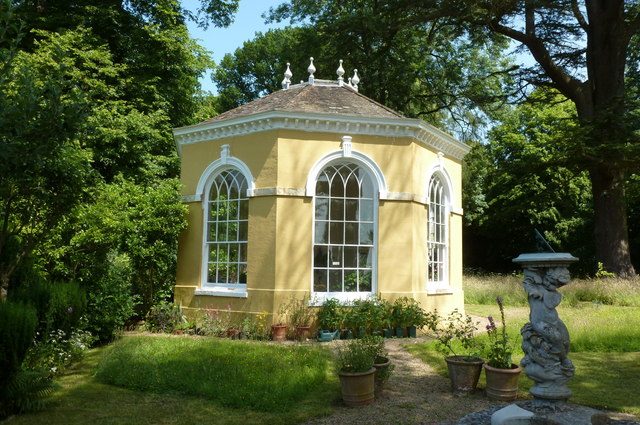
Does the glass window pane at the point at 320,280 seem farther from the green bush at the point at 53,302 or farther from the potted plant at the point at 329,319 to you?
the green bush at the point at 53,302

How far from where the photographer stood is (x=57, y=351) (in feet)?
27.1

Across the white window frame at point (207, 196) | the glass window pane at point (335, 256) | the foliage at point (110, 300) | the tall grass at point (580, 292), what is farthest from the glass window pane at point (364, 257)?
the tall grass at point (580, 292)

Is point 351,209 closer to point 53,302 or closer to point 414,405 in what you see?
point 414,405

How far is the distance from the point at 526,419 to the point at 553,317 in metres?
1.06

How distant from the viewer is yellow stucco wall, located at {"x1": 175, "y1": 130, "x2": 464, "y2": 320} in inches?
449

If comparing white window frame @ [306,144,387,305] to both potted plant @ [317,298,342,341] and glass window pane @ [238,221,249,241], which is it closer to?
potted plant @ [317,298,342,341]

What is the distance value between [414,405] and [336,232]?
5.75 meters

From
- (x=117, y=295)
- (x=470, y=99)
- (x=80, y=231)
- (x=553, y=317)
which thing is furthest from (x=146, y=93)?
(x=553, y=317)

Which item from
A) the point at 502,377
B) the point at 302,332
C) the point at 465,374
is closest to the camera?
the point at 502,377

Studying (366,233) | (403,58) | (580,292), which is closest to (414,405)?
(366,233)

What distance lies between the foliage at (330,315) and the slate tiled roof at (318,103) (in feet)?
13.9

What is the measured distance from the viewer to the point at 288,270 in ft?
37.3

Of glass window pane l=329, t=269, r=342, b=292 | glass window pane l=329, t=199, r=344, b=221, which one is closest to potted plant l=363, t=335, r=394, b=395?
glass window pane l=329, t=269, r=342, b=292

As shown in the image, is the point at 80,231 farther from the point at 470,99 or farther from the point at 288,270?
the point at 470,99
